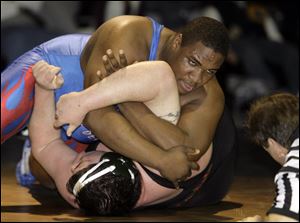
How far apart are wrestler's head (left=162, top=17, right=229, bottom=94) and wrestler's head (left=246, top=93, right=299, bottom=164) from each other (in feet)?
1.14

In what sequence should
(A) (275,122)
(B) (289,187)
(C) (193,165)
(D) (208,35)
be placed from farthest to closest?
1. (D) (208,35)
2. (C) (193,165)
3. (A) (275,122)
4. (B) (289,187)

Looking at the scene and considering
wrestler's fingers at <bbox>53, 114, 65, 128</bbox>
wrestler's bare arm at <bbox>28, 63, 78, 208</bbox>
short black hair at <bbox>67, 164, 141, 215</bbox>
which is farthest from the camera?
wrestler's bare arm at <bbox>28, 63, 78, 208</bbox>

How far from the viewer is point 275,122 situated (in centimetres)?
202

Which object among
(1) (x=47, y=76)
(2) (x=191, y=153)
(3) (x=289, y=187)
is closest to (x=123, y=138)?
(2) (x=191, y=153)

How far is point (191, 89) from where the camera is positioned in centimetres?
247

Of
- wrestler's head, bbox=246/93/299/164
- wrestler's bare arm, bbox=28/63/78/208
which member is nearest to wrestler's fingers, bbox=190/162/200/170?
wrestler's head, bbox=246/93/299/164

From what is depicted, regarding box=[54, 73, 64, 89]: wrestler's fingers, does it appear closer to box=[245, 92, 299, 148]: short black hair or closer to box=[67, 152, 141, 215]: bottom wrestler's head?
box=[67, 152, 141, 215]: bottom wrestler's head

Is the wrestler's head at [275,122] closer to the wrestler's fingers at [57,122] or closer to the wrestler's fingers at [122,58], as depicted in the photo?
the wrestler's fingers at [122,58]

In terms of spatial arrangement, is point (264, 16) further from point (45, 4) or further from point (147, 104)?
point (147, 104)

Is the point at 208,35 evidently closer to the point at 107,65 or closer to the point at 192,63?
the point at 192,63

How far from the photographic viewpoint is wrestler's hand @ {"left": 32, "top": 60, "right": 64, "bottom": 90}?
2402mm

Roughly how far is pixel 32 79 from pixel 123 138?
424mm

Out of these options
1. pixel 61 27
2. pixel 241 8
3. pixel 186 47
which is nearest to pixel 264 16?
pixel 241 8

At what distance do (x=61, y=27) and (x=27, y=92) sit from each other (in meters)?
2.75
